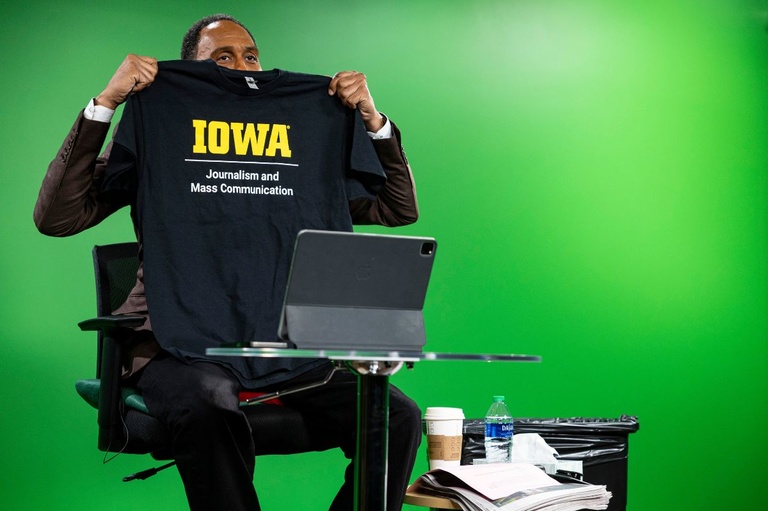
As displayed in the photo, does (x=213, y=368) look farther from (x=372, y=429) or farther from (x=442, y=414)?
(x=442, y=414)

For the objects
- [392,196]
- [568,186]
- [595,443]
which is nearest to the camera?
[392,196]

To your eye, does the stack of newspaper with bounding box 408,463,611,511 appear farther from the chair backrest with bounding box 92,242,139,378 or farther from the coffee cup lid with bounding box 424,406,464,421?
the chair backrest with bounding box 92,242,139,378

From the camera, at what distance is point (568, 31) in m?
4.01

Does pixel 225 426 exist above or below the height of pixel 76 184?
below

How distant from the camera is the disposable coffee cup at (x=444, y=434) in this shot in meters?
2.48

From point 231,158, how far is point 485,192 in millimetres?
1833

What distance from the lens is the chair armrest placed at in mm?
1915

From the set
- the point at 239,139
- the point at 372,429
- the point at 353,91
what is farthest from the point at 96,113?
the point at 372,429

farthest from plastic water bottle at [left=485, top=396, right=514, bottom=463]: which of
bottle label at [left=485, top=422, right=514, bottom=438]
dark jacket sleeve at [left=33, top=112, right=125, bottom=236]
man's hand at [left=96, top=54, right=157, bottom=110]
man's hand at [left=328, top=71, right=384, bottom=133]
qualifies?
man's hand at [left=96, top=54, right=157, bottom=110]

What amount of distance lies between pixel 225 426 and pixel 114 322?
0.35 meters

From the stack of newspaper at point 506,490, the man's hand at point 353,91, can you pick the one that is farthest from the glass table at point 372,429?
the man's hand at point 353,91

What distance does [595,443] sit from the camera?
2.85 m

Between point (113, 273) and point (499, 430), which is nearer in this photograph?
point (113, 273)

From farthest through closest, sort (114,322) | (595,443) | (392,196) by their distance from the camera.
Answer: (595,443)
(392,196)
(114,322)
